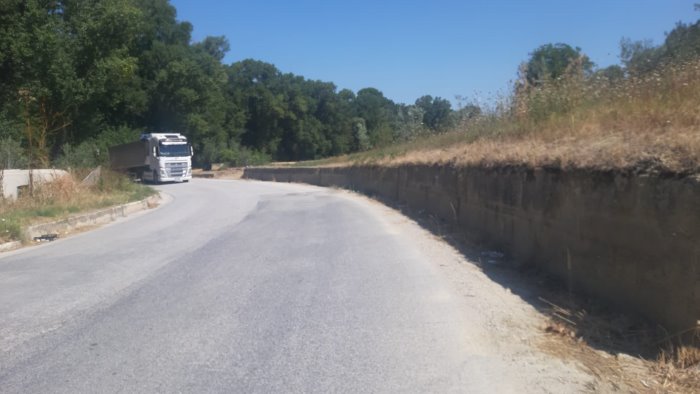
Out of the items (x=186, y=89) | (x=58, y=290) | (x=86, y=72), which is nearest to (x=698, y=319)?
(x=58, y=290)

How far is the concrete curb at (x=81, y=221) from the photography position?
13859 mm

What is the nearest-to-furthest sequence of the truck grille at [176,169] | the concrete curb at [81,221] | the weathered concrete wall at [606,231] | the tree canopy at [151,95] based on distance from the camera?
the weathered concrete wall at [606,231] < the concrete curb at [81,221] < the tree canopy at [151,95] < the truck grille at [176,169]

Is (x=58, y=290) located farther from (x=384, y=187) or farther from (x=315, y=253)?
(x=384, y=187)

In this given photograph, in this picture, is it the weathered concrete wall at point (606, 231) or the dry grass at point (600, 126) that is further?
the dry grass at point (600, 126)

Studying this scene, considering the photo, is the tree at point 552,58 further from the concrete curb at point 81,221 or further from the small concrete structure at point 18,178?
the small concrete structure at point 18,178

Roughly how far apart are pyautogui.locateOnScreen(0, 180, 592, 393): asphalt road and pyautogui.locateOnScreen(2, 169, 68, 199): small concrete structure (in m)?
7.49

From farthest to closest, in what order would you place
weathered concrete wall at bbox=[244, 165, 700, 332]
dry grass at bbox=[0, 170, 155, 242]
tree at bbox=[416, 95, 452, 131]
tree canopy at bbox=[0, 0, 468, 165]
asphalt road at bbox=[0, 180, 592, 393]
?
tree at bbox=[416, 95, 452, 131] → tree canopy at bbox=[0, 0, 468, 165] → dry grass at bbox=[0, 170, 155, 242] → weathered concrete wall at bbox=[244, 165, 700, 332] → asphalt road at bbox=[0, 180, 592, 393]

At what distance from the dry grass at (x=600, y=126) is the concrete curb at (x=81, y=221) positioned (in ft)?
31.4

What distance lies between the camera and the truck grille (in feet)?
140

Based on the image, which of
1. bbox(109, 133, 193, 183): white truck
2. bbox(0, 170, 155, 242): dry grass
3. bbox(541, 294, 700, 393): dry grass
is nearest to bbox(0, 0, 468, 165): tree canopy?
bbox(0, 170, 155, 242): dry grass

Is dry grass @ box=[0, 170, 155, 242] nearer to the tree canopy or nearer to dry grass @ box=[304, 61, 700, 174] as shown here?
the tree canopy

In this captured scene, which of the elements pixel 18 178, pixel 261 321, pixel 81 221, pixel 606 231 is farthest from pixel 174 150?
pixel 606 231

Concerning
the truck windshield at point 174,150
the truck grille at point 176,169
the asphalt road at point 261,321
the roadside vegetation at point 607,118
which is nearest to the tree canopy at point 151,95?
the truck windshield at point 174,150

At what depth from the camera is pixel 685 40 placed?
36.1 feet
